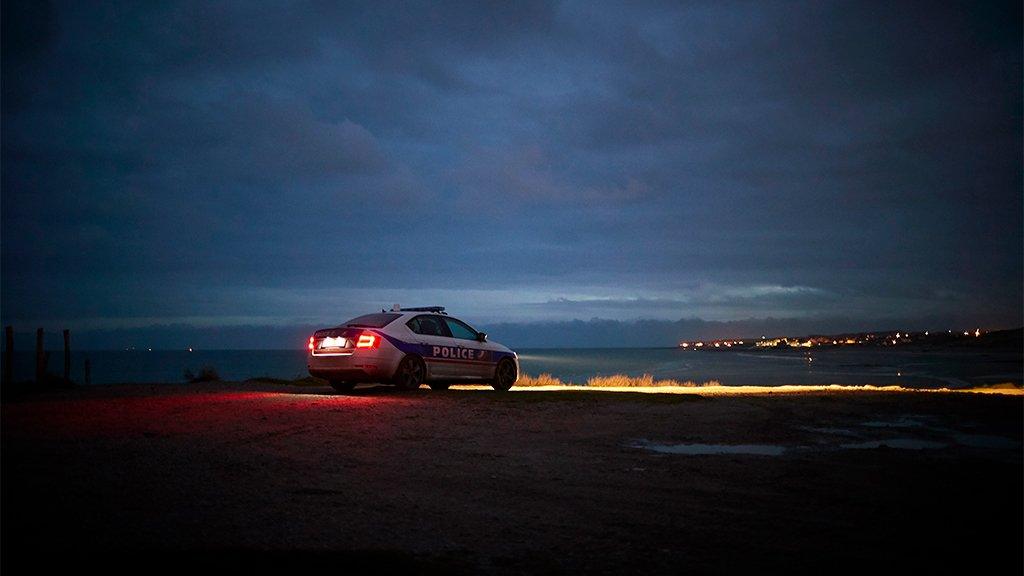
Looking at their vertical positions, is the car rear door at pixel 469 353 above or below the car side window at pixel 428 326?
below

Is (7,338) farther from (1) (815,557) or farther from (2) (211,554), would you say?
(1) (815,557)

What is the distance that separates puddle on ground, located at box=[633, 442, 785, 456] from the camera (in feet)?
27.9

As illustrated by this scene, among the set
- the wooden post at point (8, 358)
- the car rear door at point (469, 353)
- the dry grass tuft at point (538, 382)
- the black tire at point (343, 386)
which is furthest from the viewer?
the dry grass tuft at point (538, 382)

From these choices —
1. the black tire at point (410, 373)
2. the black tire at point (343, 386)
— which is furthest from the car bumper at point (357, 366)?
the black tire at point (343, 386)

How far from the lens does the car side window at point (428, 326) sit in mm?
16453

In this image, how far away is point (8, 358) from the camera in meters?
21.3

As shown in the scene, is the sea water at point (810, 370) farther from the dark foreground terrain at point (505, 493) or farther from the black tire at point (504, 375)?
the dark foreground terrain at point (505, 493)

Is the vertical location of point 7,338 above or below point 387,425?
above

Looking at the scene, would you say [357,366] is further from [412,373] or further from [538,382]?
[538,382]

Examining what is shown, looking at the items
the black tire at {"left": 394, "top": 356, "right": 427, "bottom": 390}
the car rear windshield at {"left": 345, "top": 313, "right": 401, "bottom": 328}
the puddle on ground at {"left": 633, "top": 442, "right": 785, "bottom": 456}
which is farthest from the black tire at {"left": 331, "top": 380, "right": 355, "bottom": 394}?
the puddle on ground at {"left": 633, "top": 442, "right": 785, "bottom": 456}

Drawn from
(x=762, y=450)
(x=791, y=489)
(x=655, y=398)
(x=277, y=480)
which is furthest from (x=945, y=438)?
(x=277, y=480)

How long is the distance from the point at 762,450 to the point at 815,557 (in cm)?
415

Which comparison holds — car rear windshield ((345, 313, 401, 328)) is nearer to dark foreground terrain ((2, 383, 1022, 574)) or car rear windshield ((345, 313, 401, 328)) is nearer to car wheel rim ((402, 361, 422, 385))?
car wheel rim ((402, 361, 422, 385))

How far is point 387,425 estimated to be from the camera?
1055 centimetres
